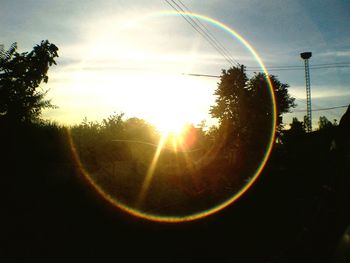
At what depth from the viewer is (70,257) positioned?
19.0 feet

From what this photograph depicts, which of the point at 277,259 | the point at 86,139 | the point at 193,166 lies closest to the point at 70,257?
the point at 277,259

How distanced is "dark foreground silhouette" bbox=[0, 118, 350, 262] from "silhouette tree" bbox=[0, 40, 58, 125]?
612 mm

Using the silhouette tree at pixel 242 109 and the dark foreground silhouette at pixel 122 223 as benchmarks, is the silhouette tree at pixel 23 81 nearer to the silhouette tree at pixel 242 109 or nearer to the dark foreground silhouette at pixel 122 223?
the dark foreground silhouette at pixel 122 223

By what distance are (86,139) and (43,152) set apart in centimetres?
320

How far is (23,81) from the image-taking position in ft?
33.0

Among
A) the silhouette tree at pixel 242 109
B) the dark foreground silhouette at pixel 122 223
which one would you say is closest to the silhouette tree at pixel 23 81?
the dark foreground silhouette at pixel 122 223

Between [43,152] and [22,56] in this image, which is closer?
[22,56]

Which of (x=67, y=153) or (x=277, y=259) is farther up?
(x=67, y=153)

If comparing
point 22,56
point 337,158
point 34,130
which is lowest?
point 337,158

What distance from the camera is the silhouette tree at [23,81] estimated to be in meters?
8.93

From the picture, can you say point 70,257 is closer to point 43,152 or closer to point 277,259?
point 277,259

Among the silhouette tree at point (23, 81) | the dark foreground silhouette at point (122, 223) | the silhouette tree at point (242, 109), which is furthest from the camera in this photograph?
the silhouette tree at point (242, 109)

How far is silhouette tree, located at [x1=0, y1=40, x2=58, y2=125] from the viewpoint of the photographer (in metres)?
8.93

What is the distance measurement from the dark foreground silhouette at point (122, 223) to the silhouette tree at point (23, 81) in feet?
2.01
